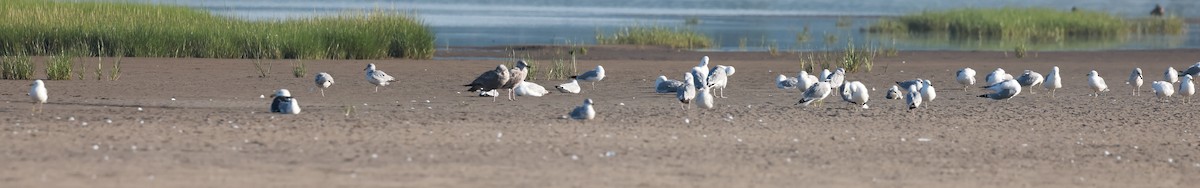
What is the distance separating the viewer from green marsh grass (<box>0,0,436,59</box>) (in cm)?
2294

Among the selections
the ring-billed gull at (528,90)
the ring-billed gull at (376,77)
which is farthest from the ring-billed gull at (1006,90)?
the ring-billed gull at (376,77)

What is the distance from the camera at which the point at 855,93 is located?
14328mm

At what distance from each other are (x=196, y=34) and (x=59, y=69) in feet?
19.5

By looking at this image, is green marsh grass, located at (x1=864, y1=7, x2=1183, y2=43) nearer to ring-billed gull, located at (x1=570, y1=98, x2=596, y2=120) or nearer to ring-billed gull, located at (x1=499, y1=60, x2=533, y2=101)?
ring-billed gull, located at (x1=499, y1=60, x2=533, y2=101)

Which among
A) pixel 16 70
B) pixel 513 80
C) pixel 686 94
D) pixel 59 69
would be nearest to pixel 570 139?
pixel 686 94

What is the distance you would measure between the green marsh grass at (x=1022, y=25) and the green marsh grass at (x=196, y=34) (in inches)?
682

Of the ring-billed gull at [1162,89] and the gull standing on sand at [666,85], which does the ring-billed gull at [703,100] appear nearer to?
the gull standing on sand at [666,85]

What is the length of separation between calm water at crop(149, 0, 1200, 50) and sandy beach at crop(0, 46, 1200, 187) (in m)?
9.21

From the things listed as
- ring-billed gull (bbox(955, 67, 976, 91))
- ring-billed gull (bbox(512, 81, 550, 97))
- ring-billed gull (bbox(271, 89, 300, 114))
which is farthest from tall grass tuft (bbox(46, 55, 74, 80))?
ring-billed gull (bbox(955, 67, 976, 91))

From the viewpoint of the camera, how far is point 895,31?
43.6 m

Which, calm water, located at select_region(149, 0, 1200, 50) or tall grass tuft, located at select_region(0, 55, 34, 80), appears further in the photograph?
calm water, located at select_region(149, 0, 1200, 50)

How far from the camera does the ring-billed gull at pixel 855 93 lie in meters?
14.3

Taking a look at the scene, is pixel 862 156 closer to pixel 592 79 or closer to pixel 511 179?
pixel 511 179

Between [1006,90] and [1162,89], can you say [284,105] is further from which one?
[1162,89]
